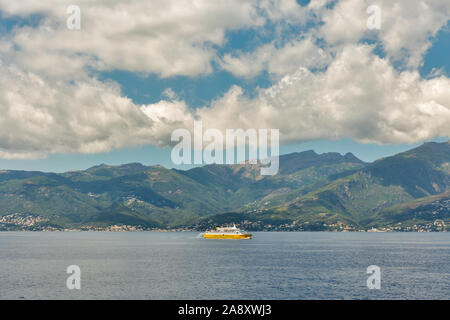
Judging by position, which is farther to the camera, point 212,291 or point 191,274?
point 191,274

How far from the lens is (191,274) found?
162 meters
